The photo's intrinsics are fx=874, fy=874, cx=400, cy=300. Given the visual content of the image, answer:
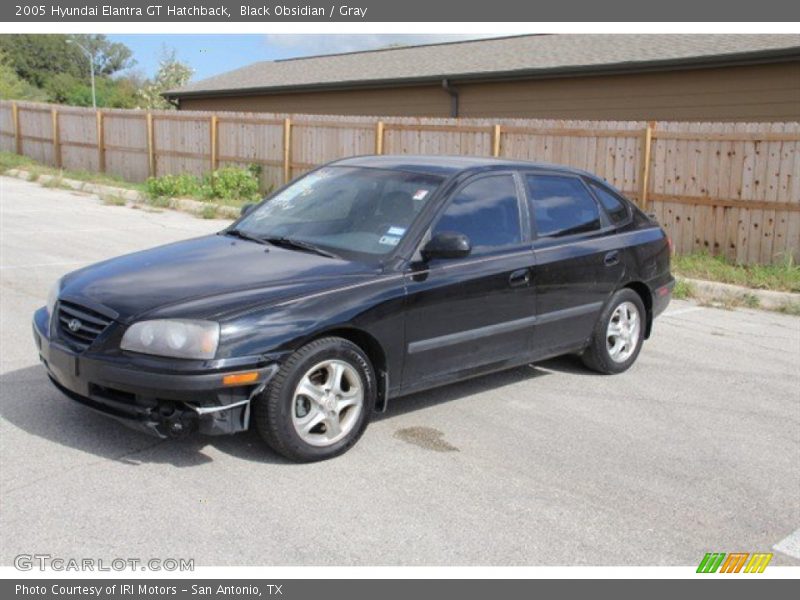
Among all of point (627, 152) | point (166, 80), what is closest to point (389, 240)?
point (627, 152)

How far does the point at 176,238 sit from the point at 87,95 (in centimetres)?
6247

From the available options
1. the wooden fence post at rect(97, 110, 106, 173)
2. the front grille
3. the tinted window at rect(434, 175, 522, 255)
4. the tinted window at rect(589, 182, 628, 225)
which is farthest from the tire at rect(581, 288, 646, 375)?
the wooden fence post at rect(97, 110, 106, 173)

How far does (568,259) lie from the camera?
6.06 metres

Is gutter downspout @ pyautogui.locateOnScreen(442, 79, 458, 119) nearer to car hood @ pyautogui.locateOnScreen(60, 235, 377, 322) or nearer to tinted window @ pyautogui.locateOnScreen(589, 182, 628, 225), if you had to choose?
tinted window @ pyautogui.locateOnScreen(589, 182, 628, 225)

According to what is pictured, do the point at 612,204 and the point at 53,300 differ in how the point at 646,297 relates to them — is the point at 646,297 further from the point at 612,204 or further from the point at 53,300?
the point at 53,300

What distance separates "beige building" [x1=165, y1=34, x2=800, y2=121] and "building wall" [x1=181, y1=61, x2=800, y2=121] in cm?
2

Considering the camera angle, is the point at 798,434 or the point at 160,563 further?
the point at 798,434

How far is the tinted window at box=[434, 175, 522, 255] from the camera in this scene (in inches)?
214

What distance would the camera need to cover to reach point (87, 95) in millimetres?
70062

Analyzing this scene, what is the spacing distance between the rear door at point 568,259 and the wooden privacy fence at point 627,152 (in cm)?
545
